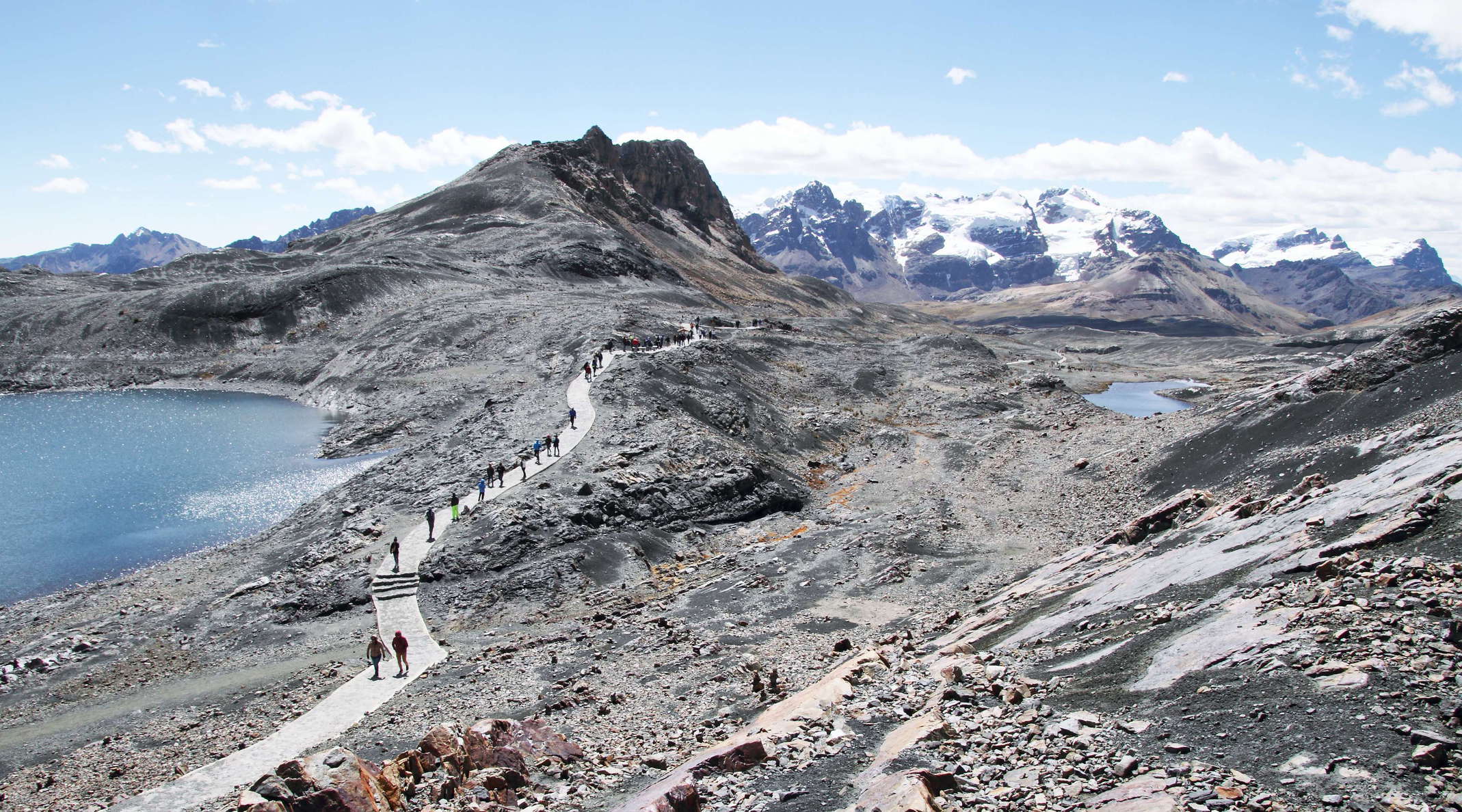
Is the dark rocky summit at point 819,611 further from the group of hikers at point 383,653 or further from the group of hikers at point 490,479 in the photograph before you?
the group of hikers at point 383,653

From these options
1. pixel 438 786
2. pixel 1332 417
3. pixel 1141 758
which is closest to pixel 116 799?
pixel 438 786

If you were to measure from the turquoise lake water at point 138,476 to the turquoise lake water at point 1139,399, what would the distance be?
7956 cm

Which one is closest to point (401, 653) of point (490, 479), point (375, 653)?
point (375, 653)

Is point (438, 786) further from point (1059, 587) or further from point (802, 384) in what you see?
point (802, 384)

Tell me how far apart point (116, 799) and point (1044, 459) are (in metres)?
45.7

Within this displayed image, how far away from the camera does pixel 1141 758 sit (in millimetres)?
11680

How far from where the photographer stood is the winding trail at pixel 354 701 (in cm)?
1761

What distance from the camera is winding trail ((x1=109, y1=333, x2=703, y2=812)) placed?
1761 centimetres

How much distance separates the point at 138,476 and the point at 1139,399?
362 ft

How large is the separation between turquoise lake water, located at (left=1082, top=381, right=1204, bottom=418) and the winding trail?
80302 millimetres

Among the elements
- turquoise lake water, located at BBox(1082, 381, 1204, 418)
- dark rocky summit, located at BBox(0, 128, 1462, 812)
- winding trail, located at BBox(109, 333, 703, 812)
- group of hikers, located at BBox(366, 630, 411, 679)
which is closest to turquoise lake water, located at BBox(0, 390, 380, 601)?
dark rocky summit, located at BBox(0, 128, 1462, 812)

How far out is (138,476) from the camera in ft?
180

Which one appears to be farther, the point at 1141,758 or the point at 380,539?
the point at 380,539

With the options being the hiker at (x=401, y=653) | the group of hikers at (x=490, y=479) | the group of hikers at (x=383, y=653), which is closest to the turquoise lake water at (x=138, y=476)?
the group of hikers at (x=490, y=479)
